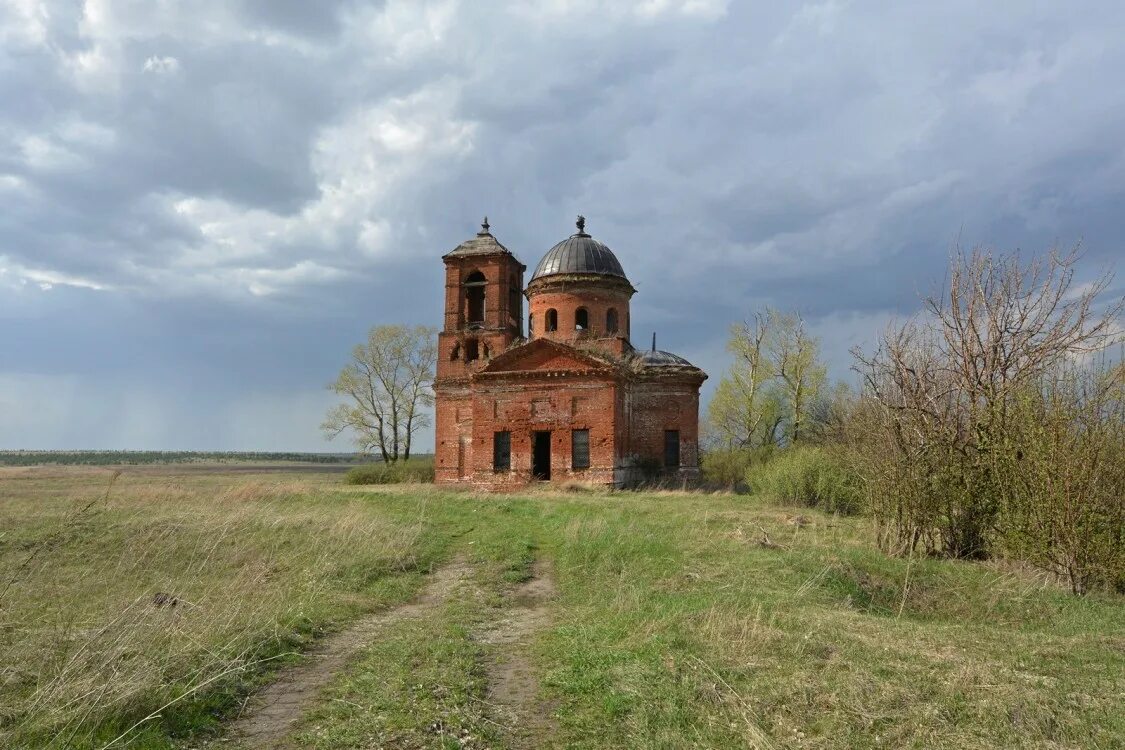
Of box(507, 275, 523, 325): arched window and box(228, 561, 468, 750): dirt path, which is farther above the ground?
box(507, 275, 523, 325): arched window

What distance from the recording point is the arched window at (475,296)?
3152 centimetres

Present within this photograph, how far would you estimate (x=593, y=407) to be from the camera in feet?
85.7

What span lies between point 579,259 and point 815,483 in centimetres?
1513

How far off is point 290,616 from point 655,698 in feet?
14.1

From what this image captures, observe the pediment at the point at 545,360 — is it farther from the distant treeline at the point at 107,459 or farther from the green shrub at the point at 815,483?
the distant treeline at the point at 107,459

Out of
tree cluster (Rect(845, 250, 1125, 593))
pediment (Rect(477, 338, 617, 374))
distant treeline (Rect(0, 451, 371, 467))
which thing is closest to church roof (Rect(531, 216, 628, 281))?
pediment (Rect(477, 338, 617, 374))

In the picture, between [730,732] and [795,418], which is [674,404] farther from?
[730,732]

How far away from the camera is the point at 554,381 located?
86.8ft

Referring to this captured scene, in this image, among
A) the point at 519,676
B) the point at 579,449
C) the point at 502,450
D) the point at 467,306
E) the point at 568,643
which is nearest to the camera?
the point at 519,676

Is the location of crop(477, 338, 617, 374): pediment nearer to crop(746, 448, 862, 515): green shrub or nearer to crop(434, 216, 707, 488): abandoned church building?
crop(434, 216, 707, 488): abandoned church building

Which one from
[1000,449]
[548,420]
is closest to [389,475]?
[548,420]

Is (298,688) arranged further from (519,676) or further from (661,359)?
(661,359)

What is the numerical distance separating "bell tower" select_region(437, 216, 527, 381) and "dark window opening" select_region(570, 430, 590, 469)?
234 inches

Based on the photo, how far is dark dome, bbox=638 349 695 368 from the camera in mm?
29781
